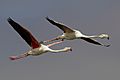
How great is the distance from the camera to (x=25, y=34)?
183ft

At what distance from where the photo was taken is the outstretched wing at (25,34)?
2153 inches

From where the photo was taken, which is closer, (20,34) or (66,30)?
(20,34)

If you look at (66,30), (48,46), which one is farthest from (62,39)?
(48,46)

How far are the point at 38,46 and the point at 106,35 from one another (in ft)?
24.4

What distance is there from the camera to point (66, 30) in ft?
199

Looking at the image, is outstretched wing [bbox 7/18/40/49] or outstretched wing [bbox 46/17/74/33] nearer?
outstretched wing [bbox 7/18/40/49]

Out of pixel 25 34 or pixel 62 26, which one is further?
pixel 62 26

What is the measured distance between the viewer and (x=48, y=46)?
5684cm

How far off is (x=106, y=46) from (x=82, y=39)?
233 cm

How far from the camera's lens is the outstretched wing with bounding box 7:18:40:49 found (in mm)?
54688

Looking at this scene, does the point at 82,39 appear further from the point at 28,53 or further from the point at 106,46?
the point at 28,53

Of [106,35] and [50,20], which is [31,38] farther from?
[106,35]

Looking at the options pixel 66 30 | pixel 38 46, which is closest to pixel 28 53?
pixel 38 46

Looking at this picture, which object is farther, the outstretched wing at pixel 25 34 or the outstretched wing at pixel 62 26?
the outstretched wing at pixel 62 26
